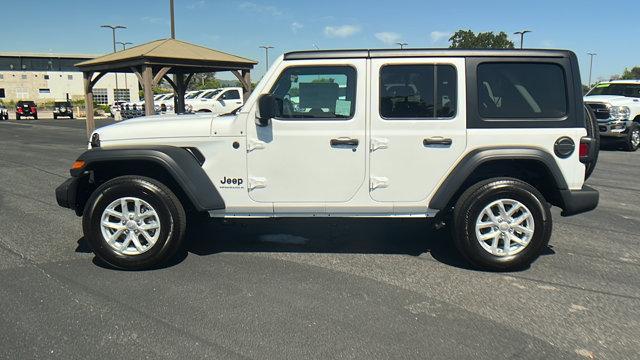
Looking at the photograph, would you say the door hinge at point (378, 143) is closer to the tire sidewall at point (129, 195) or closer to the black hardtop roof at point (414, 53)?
the black hardtop roof at point (414, 53)

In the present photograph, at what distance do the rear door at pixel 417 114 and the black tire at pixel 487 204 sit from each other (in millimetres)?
354

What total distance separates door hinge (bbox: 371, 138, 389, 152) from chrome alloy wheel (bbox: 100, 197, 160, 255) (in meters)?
1.97

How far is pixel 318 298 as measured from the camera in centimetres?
388

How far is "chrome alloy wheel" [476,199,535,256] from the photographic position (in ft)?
14.5

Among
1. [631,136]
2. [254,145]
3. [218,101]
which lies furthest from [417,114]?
[218,101]

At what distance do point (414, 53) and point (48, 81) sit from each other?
92.7m

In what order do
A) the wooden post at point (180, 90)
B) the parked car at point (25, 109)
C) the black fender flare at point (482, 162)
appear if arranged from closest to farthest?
the black fender flare at point (482, 162) → the wooden post at point (180, 90) → the parked car at point (25, 109)

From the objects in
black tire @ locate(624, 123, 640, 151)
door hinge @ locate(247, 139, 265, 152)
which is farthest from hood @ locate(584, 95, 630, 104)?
door hinge @ locate(247, 139, 265, 152)

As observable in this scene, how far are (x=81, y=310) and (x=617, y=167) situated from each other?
11.7 meters

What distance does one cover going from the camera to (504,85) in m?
4.45

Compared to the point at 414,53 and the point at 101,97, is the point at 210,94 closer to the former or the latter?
the point at 414,53

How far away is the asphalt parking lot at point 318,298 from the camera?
315 cm

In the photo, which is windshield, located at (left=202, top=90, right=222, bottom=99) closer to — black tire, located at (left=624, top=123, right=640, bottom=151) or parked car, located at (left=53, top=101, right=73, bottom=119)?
black tire, located at (left=624, top=123, right=640, bottom=151)

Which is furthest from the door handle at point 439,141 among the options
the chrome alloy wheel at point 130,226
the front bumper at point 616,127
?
the front bumper at point 616,127
